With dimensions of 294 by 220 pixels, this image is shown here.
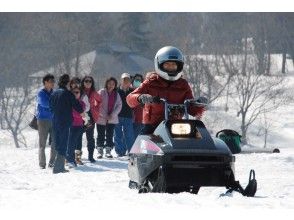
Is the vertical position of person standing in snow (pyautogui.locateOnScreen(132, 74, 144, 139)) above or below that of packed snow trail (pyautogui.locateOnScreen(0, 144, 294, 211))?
above

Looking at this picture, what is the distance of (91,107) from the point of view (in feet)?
45.9

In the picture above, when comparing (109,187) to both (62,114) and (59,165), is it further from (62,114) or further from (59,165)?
(62,114)

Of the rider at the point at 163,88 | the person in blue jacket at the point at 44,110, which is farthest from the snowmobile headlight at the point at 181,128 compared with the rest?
the person in blue jacket at the point at 44,110

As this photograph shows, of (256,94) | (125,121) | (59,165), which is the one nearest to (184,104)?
(59,165)

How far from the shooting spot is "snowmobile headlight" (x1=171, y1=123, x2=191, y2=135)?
711 cm

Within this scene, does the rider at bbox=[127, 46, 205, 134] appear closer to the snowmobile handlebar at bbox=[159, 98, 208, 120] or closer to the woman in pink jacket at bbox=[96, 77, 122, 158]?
the snowmobile handlebar at bbox=[159, 98, 208, 120]

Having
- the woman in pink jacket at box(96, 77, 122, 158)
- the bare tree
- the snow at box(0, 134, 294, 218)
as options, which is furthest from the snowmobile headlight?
the bare tree

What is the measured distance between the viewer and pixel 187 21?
294 feet

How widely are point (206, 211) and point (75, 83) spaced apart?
7.58 m

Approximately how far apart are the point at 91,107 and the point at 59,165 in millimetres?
2219

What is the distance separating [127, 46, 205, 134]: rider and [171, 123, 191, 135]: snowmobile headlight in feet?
2.05

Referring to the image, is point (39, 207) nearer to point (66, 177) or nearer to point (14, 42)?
point (66, 177)

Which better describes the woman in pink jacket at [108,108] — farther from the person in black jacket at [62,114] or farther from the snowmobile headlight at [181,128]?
the snowmobile headlight at [181,128]

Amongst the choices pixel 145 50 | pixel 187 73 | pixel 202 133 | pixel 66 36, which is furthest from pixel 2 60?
pixel 202 133
